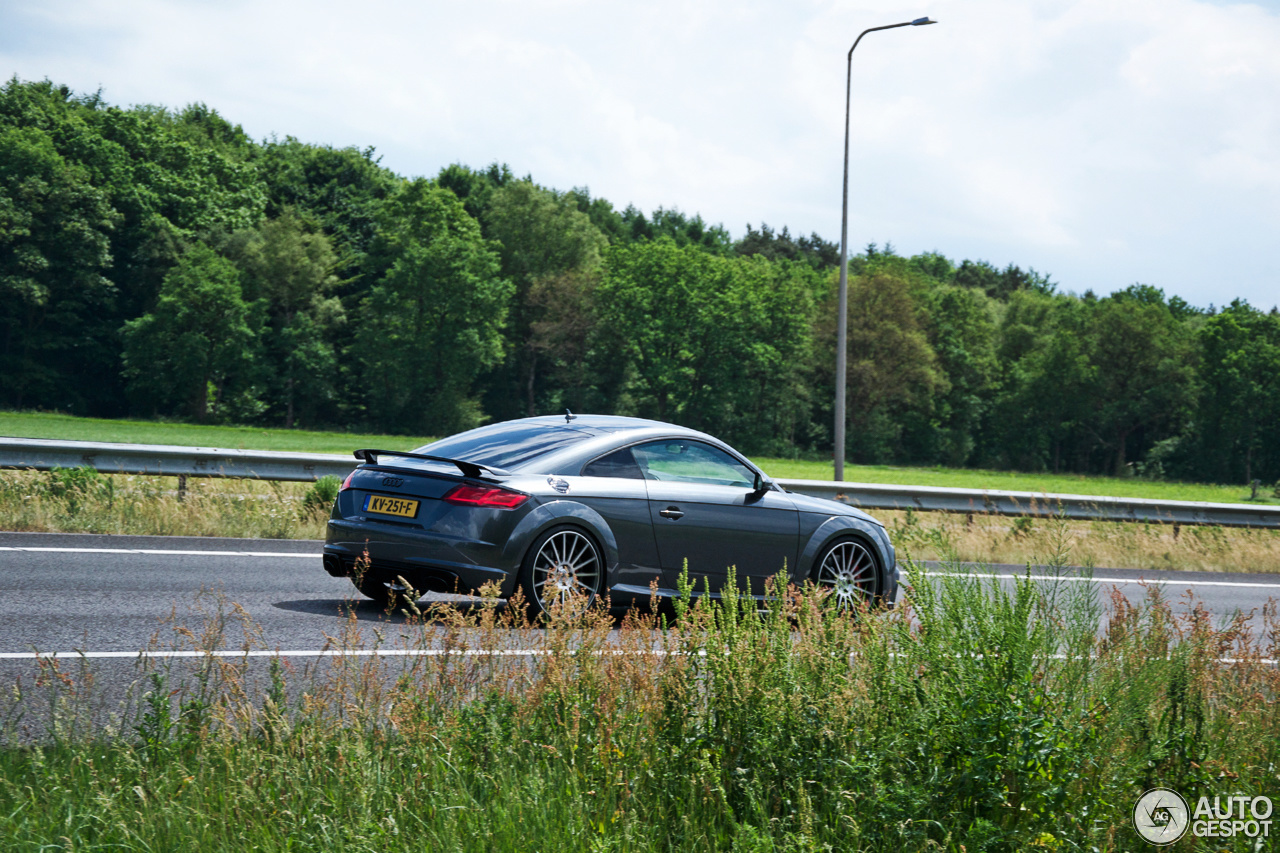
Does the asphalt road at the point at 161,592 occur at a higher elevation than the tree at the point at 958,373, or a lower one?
lower

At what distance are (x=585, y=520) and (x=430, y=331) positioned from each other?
66.0 m

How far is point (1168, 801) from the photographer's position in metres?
3.96

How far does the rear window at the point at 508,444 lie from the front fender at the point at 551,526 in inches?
19.7

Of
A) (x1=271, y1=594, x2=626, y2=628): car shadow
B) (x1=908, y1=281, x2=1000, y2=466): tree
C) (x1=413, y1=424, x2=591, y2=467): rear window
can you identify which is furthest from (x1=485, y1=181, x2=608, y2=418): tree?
(x1=413, y1=424, x2=591, y2=467): rear window

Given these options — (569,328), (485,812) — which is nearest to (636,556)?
(485,812)

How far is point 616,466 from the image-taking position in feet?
27.5

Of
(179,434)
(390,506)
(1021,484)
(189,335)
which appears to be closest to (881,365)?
(1021,484)

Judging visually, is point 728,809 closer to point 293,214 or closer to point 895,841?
point 895,841

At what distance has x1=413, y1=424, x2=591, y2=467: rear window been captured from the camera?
8203 mm

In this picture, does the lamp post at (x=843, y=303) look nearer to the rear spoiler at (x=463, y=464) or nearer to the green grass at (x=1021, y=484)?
the rear spoiler at (x=463, y=464)

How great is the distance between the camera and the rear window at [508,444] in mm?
8203

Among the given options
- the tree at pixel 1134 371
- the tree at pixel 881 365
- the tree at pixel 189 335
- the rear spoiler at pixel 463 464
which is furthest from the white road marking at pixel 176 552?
the tree at pixel 1134 371

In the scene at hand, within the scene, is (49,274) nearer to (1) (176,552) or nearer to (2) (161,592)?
(1) (176,552)

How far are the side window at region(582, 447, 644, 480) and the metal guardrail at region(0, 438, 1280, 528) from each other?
4.35 metres
